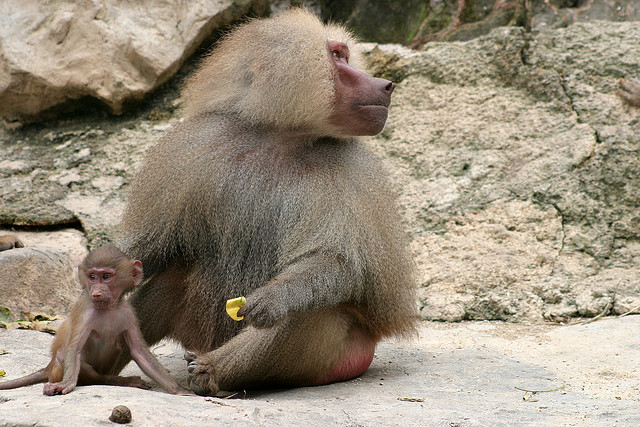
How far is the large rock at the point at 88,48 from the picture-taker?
509cm

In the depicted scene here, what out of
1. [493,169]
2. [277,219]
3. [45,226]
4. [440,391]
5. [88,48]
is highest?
[88,48]

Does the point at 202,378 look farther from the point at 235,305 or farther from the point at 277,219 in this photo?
the point at 277,219

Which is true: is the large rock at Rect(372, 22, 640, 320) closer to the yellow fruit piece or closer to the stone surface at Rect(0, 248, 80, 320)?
the yellow fruit piece

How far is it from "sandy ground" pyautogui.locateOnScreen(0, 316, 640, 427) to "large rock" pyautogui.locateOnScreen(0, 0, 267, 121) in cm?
207

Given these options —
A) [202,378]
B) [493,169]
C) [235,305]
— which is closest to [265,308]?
[235,305]

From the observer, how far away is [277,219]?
300 cm

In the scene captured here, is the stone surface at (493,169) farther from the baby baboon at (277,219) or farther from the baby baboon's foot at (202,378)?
the baby baboon's foot at (202,378)

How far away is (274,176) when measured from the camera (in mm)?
3057

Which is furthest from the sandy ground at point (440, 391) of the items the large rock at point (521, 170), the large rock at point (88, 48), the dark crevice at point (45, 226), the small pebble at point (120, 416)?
the large rock at point (88, 48)

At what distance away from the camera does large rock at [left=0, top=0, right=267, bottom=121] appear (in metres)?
5.09

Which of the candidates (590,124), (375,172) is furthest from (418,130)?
(375,172)

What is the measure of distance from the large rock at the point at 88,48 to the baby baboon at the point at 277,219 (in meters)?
2.02

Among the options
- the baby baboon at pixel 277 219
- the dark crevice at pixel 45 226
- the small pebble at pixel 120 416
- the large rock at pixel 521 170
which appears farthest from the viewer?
the dark crevice at pixel 45 226

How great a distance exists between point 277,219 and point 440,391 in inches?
36.2
